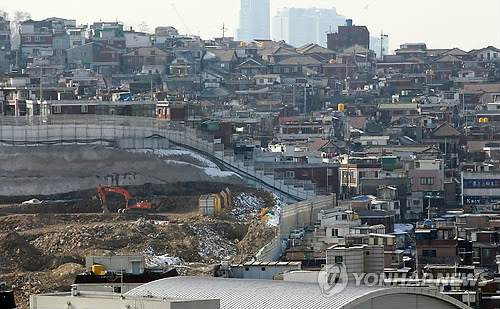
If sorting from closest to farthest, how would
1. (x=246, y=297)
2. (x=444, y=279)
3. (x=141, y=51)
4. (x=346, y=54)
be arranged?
(x=246, y=297)
(x=444, y=279)
(x=141, y=51)
(x=346, y=54)

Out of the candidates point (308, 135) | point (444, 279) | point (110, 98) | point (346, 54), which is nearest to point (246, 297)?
point (444, 279)

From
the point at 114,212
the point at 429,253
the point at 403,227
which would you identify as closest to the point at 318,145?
the point at 403,227

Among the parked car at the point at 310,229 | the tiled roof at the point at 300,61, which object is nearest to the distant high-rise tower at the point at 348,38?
the tiled roof at the point at 300,61

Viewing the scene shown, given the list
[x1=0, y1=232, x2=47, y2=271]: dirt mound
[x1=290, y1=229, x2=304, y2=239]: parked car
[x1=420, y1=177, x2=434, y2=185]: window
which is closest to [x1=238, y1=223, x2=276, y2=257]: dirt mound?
[x1=290, y1=229, x2=304, y2=239]: parked car

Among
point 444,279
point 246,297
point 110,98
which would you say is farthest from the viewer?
point 110,98

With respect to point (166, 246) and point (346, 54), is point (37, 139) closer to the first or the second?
point (166, 246)

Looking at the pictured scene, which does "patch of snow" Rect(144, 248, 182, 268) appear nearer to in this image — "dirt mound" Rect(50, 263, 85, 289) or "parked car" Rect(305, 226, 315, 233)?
"dirt mound" Rect(50, 263, 85, 289)
